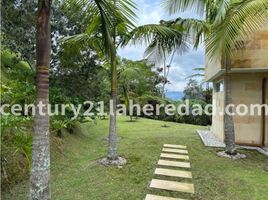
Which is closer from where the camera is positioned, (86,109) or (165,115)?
(86,109)

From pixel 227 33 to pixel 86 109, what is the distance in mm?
6128

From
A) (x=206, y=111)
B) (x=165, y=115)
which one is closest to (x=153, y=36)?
(x=206, y=111)

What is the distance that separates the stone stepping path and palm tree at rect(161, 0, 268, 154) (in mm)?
1719

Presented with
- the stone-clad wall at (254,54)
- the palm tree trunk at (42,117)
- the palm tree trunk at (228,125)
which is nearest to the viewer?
the palm tree trunk at (42,117)

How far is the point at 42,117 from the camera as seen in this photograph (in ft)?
12.8

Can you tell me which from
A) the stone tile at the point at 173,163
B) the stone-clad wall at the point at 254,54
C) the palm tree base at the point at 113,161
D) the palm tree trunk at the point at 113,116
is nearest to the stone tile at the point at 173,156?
the stone tile at the point at 173,163

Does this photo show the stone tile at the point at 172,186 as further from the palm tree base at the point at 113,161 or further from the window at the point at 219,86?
the window at the point at 219,86

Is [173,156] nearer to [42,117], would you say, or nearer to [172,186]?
[172,186]

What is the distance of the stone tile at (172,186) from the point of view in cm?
547

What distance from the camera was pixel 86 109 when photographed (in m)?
10.6

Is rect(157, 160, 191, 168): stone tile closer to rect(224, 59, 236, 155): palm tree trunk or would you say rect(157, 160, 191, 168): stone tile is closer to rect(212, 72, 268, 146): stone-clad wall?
rect(224, 59, 236, 155): palm tree trunk

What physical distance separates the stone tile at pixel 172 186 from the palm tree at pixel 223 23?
3.41 meters

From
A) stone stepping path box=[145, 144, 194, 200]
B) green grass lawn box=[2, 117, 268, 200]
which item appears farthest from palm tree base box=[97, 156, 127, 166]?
stone stepping path box=[145, 144, 194, 200]

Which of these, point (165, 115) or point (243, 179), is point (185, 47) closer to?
point (243, 179)
